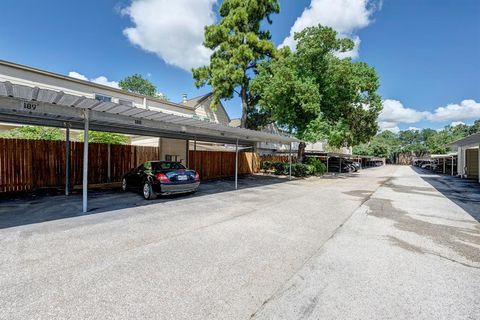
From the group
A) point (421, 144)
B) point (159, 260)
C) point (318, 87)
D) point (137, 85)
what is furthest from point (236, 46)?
point (421, 144)

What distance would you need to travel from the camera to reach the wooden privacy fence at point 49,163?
8742 millimetres

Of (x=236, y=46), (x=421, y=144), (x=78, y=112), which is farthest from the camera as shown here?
(x=421, y=144)

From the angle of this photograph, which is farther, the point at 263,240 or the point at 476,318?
the point at 263,240

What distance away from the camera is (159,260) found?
3395mm

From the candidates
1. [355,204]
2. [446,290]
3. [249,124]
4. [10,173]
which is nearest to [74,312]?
[446,290]

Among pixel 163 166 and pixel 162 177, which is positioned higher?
pixel 163 166

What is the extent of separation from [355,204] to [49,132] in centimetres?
1555

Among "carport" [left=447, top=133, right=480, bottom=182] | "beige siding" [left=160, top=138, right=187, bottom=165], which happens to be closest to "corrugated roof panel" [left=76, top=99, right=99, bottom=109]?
"beige siding" [left=160, top=138, right=187, bottom=165]

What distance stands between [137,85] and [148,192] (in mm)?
51959

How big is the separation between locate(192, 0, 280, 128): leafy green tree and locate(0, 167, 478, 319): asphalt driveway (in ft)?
49.4

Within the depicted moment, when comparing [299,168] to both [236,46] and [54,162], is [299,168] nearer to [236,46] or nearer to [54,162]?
[236,46]

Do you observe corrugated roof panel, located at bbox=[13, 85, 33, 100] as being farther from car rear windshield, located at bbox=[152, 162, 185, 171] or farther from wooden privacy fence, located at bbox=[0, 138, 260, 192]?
wooden privacy fence, located at bbox=[0, 138, 260, 192]

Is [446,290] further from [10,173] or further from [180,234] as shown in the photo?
[10,173]

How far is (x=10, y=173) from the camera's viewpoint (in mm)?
8734
